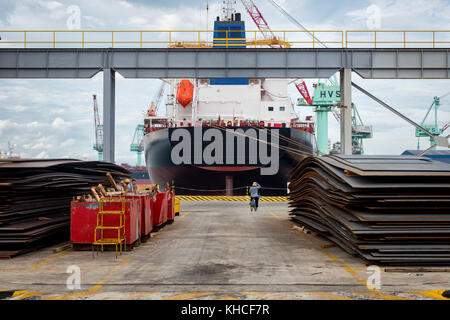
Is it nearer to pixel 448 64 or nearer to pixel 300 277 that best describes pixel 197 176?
pixel 448 64

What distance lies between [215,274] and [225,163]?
74.6 feet

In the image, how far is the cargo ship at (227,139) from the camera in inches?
1183

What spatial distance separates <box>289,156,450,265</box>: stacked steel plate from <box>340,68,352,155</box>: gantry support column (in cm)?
1129

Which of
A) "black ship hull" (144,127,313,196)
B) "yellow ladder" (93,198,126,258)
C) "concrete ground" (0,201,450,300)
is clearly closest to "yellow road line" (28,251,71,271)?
"concrete ground" (0,201,450,300)

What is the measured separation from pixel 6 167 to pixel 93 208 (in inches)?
91.4

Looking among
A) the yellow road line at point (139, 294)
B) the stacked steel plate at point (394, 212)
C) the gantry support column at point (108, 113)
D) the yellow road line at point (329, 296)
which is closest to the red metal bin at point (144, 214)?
the yellow road line at point (139, 294)

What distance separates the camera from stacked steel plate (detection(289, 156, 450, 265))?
800cm

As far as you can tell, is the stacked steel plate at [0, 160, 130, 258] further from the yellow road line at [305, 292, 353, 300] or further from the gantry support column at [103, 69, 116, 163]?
the gantry support column at [103, 69, 116, 163]

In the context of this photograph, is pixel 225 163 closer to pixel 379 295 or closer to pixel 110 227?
pixel 110 227

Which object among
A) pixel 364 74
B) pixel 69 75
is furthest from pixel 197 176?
pixel 364 74

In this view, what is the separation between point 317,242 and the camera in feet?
35.9

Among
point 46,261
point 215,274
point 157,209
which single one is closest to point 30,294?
point 46,261

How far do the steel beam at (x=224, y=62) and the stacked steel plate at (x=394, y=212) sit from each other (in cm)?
1281
